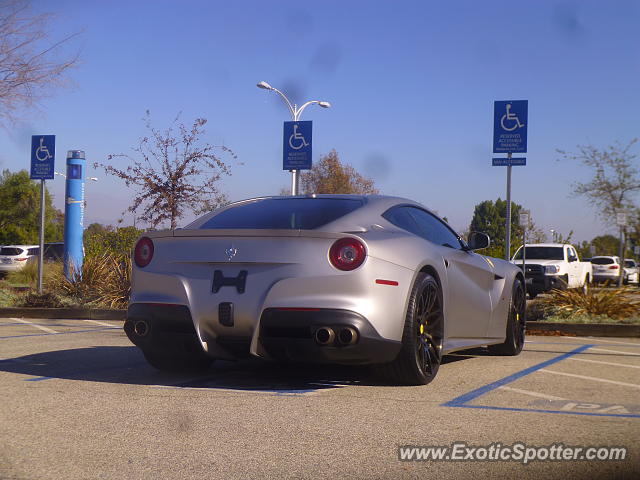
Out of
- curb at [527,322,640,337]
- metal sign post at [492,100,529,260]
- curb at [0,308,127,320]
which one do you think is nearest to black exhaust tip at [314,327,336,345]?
curb at [527,322,640,337]

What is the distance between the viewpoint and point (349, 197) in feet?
20.1

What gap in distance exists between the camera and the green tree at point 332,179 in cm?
5135

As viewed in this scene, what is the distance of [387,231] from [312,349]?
1055mm

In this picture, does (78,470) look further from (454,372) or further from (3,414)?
(454,372)

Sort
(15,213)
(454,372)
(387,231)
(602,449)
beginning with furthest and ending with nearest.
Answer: (15,213)
(454,372)
(387,231)
(602,449)

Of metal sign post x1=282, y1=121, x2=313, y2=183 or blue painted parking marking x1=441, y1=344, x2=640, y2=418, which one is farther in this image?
metal sign post x1=282, y1=121, x2=313, y2=183

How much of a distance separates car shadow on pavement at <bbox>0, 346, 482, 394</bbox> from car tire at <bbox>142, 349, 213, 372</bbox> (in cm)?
6

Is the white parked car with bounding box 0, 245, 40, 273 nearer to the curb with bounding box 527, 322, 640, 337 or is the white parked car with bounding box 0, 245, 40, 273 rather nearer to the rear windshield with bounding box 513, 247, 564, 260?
the rear windshield with bounding box 513, 247, 564, 260

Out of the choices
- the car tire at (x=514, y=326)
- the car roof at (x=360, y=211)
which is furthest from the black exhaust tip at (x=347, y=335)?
the car tire at (x=514, y=326)

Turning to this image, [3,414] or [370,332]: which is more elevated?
[370,332]

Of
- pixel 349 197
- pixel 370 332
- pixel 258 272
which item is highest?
pixel 349 197

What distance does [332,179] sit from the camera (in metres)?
51.6

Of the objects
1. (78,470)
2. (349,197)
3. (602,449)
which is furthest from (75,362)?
(602,449)

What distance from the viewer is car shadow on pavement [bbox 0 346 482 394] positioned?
5766 millimetres
